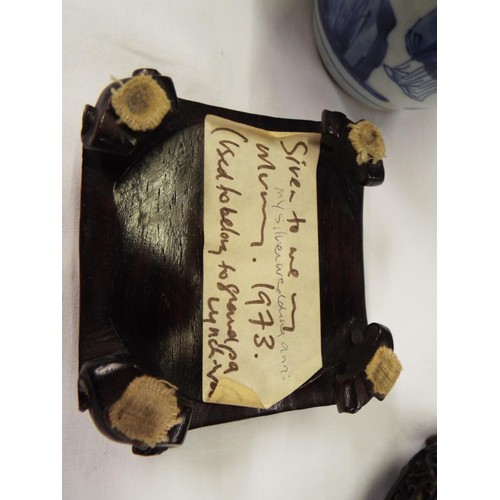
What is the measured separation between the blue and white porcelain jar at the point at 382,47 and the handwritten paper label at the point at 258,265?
5.5 inches

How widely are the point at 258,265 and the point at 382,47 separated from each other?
0.31 meters

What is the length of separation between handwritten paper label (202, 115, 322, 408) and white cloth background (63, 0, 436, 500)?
0.41ft

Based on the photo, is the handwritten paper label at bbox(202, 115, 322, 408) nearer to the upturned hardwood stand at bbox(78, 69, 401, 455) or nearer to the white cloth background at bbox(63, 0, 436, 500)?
the upturned hardwood stand at bbox(78, 69, 401, 455)

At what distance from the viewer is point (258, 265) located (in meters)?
0.54

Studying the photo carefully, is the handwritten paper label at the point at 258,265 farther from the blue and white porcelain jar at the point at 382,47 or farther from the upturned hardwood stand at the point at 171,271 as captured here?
the blue and white porcelain jar at the point at 382,47

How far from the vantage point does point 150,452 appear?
0.44 meters

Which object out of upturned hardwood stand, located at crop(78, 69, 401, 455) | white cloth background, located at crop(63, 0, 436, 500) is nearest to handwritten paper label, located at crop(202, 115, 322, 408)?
upturned hardwood stand, located at crop(78, 69, 401, 455)

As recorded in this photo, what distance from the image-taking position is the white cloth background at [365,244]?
0.52 m

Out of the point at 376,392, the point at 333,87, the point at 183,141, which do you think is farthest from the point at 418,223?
the point at 183,141

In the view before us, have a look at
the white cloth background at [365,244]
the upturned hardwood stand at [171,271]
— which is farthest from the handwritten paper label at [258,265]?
the white cloth background at [365,244]

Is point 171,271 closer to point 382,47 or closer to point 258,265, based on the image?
point 258,265

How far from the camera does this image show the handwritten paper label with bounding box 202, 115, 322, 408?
51 cm

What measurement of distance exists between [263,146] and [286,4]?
11.1 inches

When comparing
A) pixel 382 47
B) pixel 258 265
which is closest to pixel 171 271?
pixel 258 265
